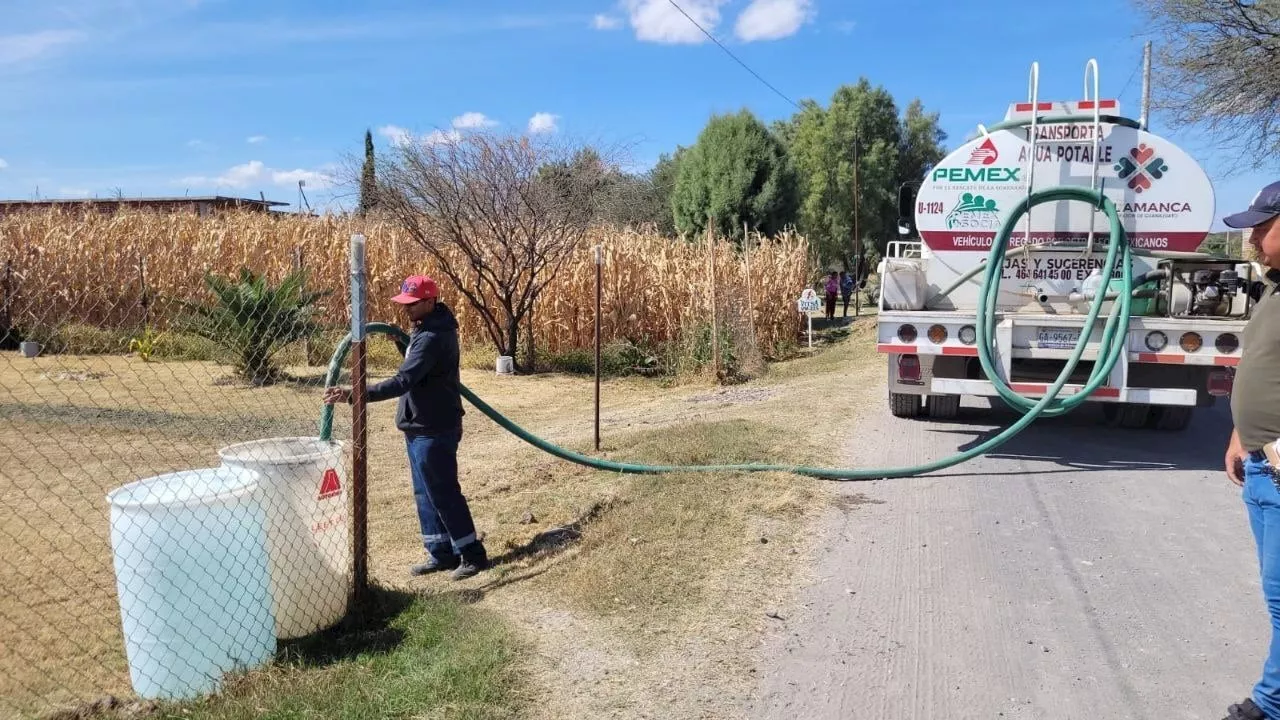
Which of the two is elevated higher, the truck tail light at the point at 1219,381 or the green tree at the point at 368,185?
the green tree at the point at 368,185

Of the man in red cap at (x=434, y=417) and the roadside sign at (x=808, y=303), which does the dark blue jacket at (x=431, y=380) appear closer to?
the man in red cap at (x=434, y=417)

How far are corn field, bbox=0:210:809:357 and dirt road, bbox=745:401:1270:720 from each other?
26.6 feet

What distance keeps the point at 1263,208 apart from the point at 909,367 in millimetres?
4799

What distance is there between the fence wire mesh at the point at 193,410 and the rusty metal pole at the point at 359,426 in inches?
2.8

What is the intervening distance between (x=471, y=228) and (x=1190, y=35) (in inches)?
523

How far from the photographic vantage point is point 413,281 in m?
4.91

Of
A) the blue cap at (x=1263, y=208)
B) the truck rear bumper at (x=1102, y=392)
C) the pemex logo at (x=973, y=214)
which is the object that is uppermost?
the pemex logo at (x=973, y=214)

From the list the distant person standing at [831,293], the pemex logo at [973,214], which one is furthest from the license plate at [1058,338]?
the distant person standing at [831,293]

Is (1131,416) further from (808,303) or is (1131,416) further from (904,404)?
(808,303)

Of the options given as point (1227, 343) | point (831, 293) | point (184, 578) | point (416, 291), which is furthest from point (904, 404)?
point (831, 293)

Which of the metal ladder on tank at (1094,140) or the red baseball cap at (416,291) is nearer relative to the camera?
the red baseball cap at (416,291)

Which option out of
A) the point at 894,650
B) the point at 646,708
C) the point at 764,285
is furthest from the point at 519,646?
the point at 764,285

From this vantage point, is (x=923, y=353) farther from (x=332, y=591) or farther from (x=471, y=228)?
(x=471, y=228)

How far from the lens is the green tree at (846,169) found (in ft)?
127
